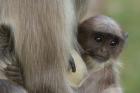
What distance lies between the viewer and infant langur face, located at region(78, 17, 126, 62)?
6828 millimetres

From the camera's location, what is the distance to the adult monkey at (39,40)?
20.0ft

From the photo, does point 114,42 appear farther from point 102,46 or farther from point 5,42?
point 5,42

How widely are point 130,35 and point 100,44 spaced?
5.59m

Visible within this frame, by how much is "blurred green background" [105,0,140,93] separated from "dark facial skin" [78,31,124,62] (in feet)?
10.8

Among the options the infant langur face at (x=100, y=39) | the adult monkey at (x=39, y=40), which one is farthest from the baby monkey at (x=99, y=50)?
the adult monkey at (x=39, y=40)

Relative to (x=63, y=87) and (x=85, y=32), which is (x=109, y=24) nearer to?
(x=85, y=32)

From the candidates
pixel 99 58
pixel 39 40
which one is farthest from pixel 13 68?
pixel 99 58

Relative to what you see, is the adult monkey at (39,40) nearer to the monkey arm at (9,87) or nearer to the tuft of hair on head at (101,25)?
the monkey arm at (9,87)

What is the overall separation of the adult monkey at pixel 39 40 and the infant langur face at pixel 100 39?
22.7 inches

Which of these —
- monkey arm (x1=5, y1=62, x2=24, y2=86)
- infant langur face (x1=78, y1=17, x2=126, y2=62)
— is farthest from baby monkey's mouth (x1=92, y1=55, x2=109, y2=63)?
monkey arm (x1=5, y1=62, x2=24, y2=86)

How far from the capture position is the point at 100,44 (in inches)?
271

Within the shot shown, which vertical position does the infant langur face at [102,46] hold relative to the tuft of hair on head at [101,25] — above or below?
below

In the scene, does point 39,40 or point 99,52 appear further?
point 99,52

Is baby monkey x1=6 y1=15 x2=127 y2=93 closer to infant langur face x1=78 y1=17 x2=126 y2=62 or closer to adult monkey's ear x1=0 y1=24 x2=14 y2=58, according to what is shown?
infant langur face x1=78 y1=17 x2=126 y2=62
